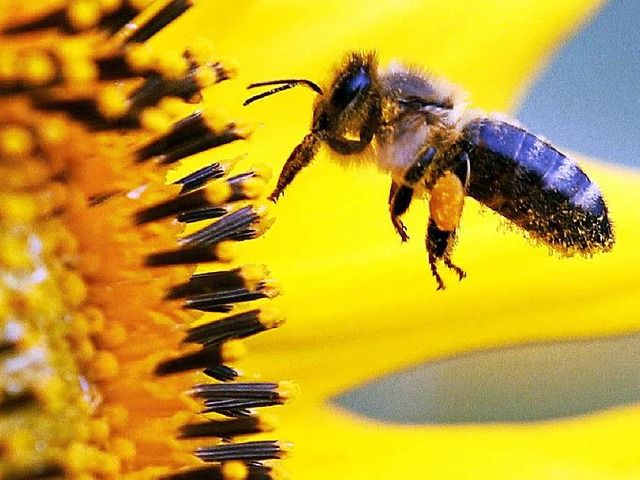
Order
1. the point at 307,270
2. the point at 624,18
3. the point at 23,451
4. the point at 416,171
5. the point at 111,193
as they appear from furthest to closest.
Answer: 1. the point at 624,18
2. the point at 307,270
3. the point at 416,171
4. the point at 111,193
5. the point at 23,451

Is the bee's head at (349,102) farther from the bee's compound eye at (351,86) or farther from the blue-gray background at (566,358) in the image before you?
the blue-gray background at (566,358)

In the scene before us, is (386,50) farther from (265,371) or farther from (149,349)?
(149,349)

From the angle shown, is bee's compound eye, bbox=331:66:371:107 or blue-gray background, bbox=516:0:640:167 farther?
blue-gray background, bbox=516:0:640:167

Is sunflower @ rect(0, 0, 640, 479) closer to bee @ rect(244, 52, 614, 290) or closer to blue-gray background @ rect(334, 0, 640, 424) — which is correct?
bee @ rect(244, 52, 614, 290)

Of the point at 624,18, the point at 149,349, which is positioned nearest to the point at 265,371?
the point at 149,349

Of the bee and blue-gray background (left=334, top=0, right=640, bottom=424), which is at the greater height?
blue-gray background (left=334, top=0, right=640, bottom=424)

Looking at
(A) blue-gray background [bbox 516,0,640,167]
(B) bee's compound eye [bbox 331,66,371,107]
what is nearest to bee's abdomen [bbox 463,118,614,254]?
(B) bee's compound eye [bbox 331,66,371,107]
